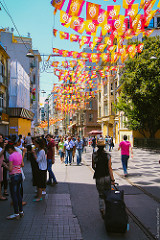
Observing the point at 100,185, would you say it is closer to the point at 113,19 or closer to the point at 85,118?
the point at 113,19

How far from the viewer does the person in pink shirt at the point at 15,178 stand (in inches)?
199

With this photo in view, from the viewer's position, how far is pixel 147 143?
29.5 m

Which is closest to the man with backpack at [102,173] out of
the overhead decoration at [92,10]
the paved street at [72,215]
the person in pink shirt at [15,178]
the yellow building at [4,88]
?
the paved street at [72,215]

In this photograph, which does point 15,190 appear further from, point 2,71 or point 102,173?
point 2,71

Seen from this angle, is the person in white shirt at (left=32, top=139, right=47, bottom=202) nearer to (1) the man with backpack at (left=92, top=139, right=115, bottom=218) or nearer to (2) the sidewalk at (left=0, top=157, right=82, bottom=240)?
(2) the sidewalk at (left=0, top=157, right=82, bottom=240)

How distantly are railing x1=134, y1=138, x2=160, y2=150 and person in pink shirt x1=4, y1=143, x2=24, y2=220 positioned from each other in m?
24.2

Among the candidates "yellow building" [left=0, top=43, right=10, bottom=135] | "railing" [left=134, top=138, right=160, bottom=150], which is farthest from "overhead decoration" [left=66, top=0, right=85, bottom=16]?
"railing" [left=134, top=138, right=160, bottom=150]

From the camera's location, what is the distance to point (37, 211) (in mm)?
5629

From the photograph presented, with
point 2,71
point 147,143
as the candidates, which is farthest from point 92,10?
point 147,143

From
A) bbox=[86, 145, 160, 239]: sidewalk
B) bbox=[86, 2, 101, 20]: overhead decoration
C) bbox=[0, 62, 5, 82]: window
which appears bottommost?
bbox=[86, 145, 160, 239]: sidewalk

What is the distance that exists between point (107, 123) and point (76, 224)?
42.2 meters

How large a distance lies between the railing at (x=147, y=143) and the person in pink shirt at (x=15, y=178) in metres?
24.2

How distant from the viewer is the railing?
1093 inches

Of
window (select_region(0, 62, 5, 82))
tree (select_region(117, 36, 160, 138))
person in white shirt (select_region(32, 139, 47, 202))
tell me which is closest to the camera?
person in white shirt (select_region(32, 139, 47, 202))
